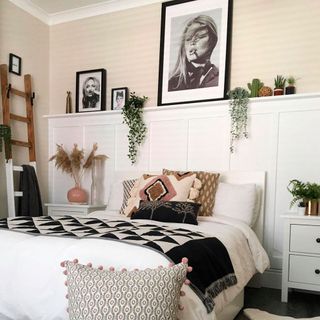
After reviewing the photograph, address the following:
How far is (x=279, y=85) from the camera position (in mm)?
2912

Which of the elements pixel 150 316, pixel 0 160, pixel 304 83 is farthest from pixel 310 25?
pixel 0 160

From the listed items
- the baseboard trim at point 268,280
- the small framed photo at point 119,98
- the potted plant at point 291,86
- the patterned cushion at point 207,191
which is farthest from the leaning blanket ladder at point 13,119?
the potted plant at point 291,86

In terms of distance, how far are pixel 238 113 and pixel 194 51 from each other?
31.7 inches

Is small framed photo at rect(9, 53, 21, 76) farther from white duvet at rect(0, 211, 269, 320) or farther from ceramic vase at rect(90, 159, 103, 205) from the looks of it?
white duvet at rect(0, 211, 269, 320)

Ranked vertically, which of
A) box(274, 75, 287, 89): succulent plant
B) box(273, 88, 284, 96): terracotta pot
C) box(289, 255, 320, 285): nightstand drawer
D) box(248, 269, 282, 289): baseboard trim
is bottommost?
box(248, 269, 282, 289): baseboard trim

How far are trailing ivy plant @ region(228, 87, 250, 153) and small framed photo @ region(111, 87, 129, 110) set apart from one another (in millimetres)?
1158

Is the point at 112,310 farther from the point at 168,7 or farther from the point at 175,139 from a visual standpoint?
the point at 168,7

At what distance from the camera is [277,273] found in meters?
2.82

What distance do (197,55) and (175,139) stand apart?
85cm

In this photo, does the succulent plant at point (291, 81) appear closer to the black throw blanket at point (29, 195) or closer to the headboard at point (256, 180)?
the headboard at point (256, 180)

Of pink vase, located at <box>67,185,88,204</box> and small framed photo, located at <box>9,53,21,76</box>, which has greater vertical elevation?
small framed photo, located at <box>9,53,21,76</box>

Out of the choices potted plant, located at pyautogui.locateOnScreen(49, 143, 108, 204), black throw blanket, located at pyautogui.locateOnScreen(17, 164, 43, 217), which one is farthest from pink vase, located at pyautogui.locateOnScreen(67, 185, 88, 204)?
black throw blanket, located at pyautogui.locateOnScreen(17, 164, 43, 217)

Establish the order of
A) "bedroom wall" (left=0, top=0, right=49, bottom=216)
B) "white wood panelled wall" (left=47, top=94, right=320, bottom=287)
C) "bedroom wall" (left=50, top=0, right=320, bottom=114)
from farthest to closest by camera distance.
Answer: "bedroom wall" (left=0, top=0, right=49, bottom=216), "bedroom wall" (left=50, top=0, right=320, bottom=114), "white wood panelled wall" (left=47, top=94, right=320, bottom=287)

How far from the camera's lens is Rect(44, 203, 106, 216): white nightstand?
10.9ft
